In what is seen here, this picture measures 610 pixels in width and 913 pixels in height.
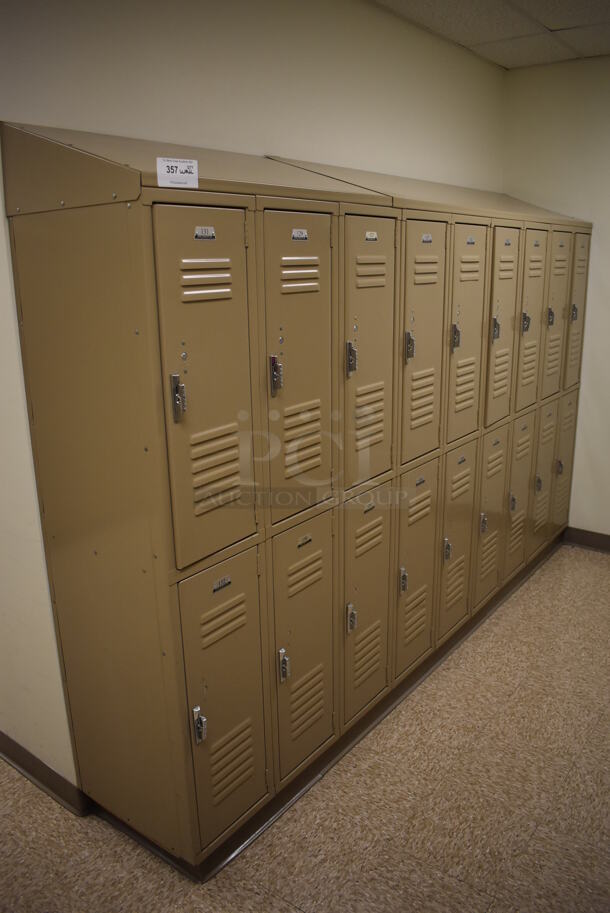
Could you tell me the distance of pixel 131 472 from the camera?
6.20 feet

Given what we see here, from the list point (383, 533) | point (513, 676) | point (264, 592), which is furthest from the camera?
point (513, 676)

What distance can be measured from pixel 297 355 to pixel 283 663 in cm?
105

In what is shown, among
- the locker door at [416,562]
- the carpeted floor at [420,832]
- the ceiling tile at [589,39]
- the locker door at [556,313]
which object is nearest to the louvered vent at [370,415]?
the locker door at [416,562]

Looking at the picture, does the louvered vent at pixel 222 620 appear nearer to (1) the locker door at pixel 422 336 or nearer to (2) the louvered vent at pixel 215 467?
(2) the louvered vent at pixel 215 467

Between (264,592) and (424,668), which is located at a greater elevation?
(264,592)

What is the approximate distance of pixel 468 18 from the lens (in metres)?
3.21

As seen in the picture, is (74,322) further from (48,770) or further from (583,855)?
(583,855)

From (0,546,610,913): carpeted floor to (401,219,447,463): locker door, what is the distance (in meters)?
1.21

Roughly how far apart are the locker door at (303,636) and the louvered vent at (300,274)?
2.59 feet

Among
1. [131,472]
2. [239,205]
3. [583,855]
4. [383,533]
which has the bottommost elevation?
[583,855]

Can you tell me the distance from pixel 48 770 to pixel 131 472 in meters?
1.40

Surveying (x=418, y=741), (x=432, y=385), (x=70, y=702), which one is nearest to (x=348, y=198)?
(x=432, y=385)

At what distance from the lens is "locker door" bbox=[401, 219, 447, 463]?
2.73 meters

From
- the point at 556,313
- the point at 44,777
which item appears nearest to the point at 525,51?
the point at 556,313
